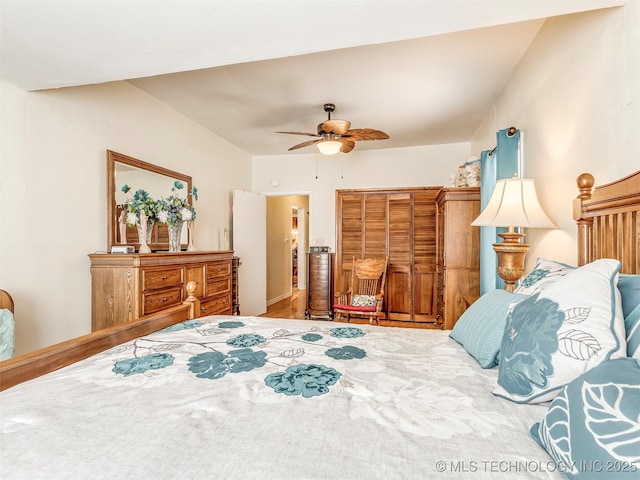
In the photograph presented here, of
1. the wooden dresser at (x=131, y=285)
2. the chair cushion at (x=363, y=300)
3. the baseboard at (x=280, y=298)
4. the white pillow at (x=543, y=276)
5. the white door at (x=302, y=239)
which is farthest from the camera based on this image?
the white door at (x=302, y=239)

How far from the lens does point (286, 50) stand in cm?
180

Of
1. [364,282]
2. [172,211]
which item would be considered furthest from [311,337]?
[364,282]

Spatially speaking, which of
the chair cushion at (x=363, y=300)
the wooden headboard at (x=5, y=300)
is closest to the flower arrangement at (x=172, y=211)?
the wooden headboard at (x=5, y=300)

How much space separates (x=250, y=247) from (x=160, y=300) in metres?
2.34

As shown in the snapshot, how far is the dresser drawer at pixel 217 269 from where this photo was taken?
3.58 meters

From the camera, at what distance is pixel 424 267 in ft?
15.8

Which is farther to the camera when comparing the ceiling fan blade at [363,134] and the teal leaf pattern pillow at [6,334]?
the ceiling fan blade at [363,134]

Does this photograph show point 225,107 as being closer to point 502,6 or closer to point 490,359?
point 502,6

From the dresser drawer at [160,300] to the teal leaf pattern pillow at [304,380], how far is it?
195cm

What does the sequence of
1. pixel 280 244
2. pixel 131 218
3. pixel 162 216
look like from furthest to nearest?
1. pixel 280 244
2. pixel 162 216
3. pixel 131 218

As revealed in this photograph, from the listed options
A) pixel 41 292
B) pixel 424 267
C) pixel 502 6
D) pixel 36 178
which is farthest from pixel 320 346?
pixel 424 267

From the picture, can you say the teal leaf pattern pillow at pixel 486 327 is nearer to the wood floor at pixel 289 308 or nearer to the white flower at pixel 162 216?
the white flower at pixel 162 216

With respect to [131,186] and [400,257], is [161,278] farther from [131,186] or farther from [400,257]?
[400,257]

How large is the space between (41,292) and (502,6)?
3.28 meters
